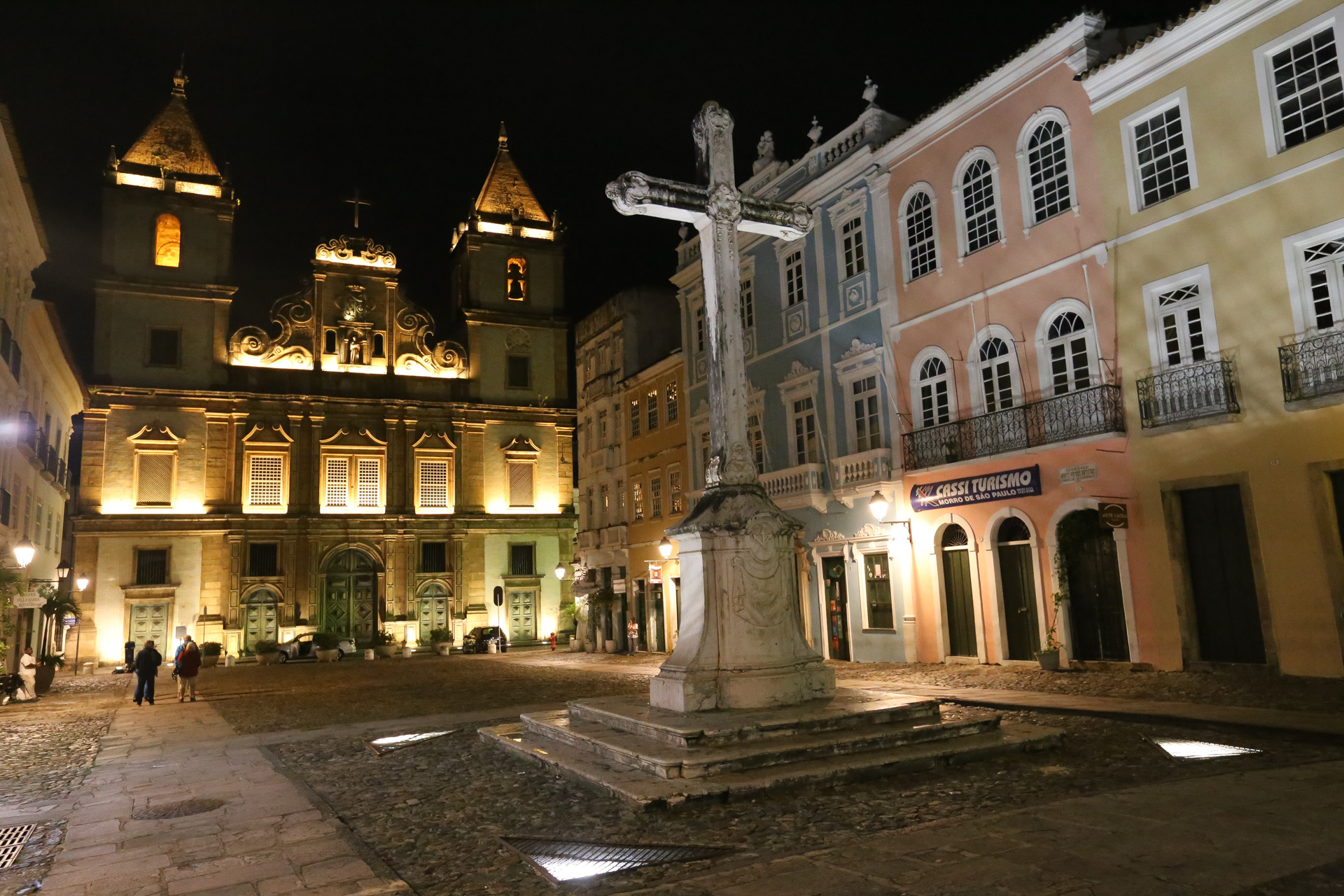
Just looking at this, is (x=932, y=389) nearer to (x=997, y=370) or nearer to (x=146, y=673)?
(x=997, y=370)

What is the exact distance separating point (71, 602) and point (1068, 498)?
88.6 feet

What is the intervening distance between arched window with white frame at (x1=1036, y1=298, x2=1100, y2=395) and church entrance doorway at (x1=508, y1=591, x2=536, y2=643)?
3008 centimetres

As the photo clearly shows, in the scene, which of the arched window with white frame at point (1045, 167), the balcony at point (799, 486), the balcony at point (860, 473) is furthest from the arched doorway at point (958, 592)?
the arched window with white frame at point (1045, 167)

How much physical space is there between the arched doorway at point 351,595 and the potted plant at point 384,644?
96 cm

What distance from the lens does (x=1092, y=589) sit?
55.8 ft

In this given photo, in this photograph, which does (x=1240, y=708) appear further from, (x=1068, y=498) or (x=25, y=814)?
(x=25, y=814)

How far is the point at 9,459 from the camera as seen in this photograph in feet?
81.6

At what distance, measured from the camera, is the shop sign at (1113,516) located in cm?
1591

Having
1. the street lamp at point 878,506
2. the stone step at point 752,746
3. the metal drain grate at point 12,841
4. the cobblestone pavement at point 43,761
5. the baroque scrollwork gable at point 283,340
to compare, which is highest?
the baroque scrollwork gable at point 283,340

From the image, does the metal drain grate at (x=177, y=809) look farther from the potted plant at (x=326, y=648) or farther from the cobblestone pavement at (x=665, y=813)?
the potted plant at (x=326, y=648)

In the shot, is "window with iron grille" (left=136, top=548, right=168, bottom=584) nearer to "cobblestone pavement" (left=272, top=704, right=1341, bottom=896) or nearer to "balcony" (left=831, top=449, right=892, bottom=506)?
"balcony" (left=831, top=449, right=892, bottom=506)

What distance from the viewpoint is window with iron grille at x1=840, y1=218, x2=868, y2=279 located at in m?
22.6

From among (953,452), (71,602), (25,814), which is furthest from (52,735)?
(953,452)

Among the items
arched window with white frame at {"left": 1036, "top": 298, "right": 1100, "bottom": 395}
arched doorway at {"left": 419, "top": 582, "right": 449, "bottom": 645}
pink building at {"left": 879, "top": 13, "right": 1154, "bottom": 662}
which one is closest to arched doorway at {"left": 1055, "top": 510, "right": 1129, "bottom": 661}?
pink building at {"left": 879, "top": 13, "right": 1154, "bottom": 662}
